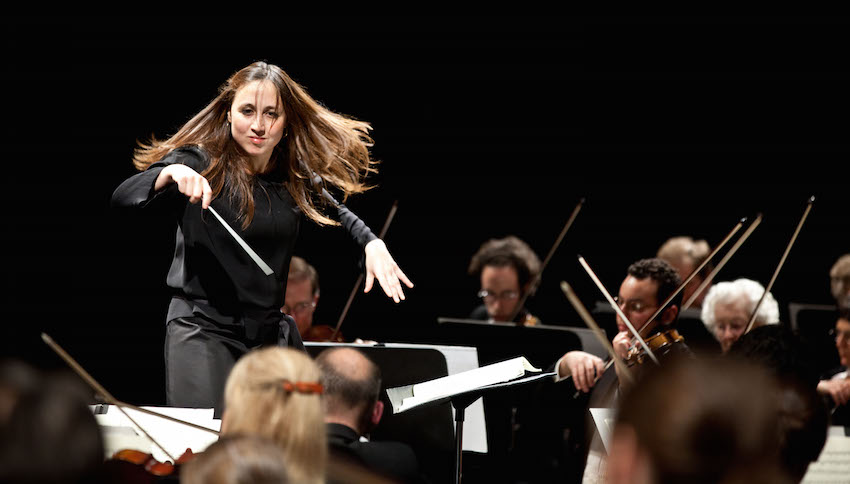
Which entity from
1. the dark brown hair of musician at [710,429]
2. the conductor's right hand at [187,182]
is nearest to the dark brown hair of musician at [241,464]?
the dark brown hair of musician at [710,429]

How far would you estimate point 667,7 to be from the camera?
17.8 feet

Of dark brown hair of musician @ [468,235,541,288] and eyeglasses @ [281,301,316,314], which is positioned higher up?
dark brown hair of musician @ [468,235,541,288]

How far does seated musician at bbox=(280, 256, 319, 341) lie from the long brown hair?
138 cm

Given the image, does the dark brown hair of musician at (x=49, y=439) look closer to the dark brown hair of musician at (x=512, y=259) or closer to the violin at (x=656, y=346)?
the violin at (x=656, y=346)

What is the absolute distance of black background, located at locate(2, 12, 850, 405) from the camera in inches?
202

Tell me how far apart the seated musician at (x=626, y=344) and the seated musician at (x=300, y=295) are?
134 cm

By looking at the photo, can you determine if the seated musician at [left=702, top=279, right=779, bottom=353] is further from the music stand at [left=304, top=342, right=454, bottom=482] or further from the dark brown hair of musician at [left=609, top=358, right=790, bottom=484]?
the dark brown hair of musician at [left=609, top=358, right=790, bottom=484]

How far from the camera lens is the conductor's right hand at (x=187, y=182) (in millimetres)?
2311

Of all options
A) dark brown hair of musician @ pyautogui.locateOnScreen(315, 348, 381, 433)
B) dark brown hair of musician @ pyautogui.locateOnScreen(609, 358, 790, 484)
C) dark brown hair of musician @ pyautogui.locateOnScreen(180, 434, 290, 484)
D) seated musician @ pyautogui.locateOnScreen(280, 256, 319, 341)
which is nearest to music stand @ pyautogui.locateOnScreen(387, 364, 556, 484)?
dark brown hair of musician @ pyautogui.locateOnScreen(315, 348, 381, 433)

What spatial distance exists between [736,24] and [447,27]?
5.39 feet

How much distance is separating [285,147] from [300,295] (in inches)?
61.3

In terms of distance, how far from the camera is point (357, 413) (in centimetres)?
221

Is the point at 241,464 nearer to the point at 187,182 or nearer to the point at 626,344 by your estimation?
the point at 187,182

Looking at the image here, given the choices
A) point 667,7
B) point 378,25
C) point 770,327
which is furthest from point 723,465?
point 667,7
